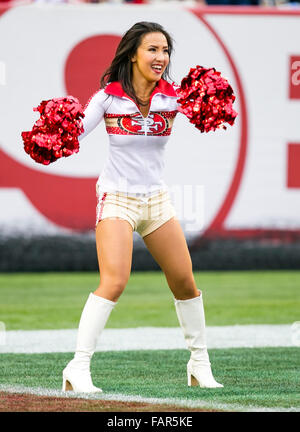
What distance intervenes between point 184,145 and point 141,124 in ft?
22.7

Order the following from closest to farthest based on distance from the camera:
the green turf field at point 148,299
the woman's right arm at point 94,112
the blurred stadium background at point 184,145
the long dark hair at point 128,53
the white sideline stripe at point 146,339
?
the woman's right arm at point 94,112 < the long dark hair at point 128,53 < the white sideline stripe at point 146,339 < the green turf field at point 148,299 < the blurred stadium background at point 184,145

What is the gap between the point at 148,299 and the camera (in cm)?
1014

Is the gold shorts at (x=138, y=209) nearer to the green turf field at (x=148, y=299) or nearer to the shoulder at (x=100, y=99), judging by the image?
the shoulder at (x=100, y=99)

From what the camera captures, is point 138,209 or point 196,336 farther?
point 196,336

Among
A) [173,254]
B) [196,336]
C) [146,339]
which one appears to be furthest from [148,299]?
[173,254]

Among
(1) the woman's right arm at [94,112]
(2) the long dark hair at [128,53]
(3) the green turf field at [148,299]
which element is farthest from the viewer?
(3) the green turf field at [148,299]

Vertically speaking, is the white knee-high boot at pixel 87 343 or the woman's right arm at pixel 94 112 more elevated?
the woman's right arm at pixel 94 112

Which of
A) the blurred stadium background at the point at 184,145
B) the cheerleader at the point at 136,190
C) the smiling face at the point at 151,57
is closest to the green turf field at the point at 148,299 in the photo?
the blurred stadium background at the point at 184,145

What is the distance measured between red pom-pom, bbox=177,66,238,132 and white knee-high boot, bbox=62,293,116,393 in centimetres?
103

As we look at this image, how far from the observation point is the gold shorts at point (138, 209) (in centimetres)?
501

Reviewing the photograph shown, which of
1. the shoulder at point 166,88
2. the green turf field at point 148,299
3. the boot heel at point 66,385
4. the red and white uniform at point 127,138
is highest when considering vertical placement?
the shoulder at point 166,88

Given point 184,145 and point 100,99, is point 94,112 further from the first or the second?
point 184,145

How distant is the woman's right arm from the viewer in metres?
4.98

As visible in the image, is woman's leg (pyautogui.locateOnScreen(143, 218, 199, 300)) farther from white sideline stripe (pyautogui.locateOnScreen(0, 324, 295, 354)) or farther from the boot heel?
white sideline stripe (pyautogui.locateOnScreen(0, 324, 295, 354))
